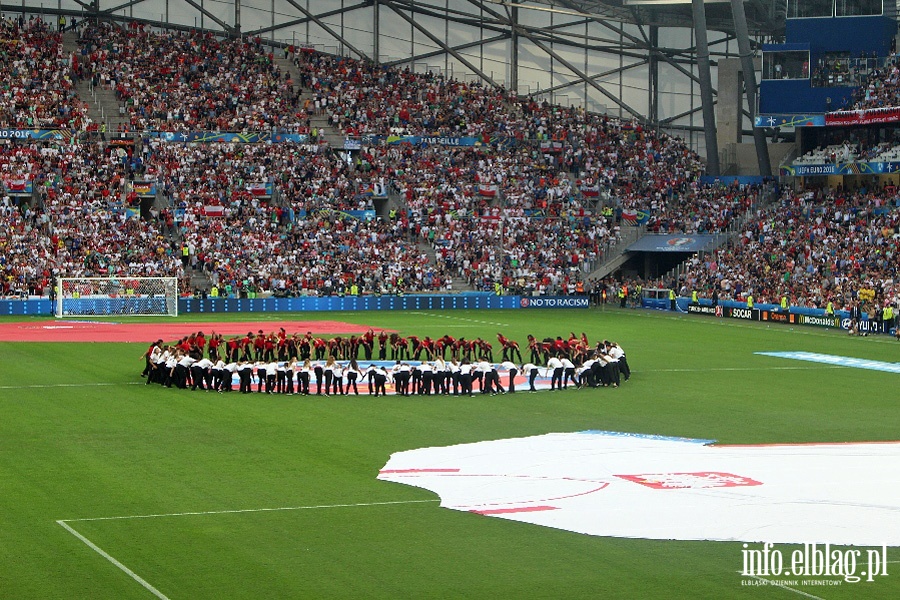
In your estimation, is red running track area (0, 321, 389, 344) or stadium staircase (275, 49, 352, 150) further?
stadium staircase (275, 49, 352, 150)

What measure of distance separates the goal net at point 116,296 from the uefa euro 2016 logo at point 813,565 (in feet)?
135

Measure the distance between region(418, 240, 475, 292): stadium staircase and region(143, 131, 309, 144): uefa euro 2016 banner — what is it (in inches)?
353

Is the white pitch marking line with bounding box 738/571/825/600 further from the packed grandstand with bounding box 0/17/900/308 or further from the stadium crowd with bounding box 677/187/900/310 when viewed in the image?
the packed grandstand with bounding box 0/17/900/308

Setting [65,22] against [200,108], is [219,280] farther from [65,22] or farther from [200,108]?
[65,22]

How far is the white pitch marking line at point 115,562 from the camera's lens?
1279 cm

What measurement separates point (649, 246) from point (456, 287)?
10550mm

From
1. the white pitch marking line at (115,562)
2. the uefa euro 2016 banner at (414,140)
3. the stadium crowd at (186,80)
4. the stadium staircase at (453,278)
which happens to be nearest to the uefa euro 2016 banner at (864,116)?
the uefa euro 2016 banner at (414,140)

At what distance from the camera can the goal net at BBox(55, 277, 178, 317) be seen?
5150 centimetres

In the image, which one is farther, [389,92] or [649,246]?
[389,92]

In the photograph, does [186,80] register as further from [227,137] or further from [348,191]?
[348,191]

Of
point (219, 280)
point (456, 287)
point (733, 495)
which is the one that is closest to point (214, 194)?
point (219, 280)

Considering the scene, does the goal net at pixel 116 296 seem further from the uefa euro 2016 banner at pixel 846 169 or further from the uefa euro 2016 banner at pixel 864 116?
the uefa euro 2016 banner at pixel 864 116

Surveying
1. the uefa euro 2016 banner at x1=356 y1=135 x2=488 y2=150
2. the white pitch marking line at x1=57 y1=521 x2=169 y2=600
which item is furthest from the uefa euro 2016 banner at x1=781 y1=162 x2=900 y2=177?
the white pitch marking line at x1=57 y1=521 x2=169 y2=600

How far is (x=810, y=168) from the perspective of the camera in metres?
62.1
